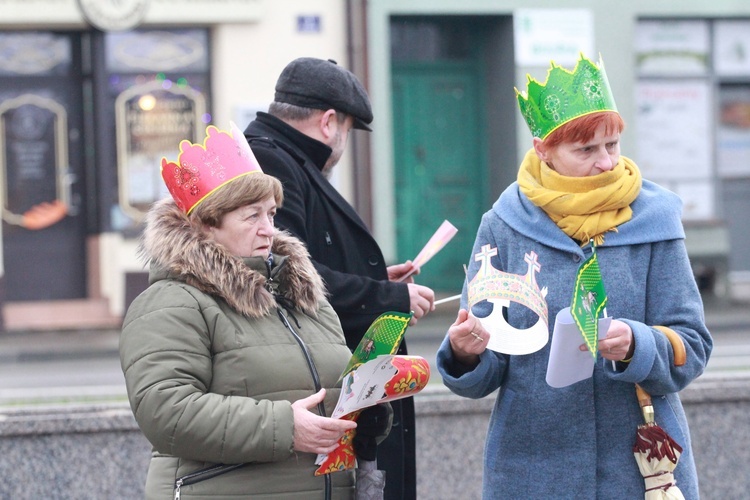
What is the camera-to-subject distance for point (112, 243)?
1286 cm

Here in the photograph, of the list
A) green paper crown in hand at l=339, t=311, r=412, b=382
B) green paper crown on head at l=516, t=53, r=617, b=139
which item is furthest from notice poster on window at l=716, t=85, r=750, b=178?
green paper crown in hand at l=339, t=311, r=412, b=382

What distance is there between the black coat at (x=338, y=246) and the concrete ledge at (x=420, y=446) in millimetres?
1126

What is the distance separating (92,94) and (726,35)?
7158mm

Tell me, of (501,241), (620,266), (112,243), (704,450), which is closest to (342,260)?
(501,241)

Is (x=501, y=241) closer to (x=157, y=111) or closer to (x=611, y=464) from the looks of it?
(x=611, y=464)

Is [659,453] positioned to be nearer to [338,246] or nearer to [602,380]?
[602,380]

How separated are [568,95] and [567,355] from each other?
0.64 meters

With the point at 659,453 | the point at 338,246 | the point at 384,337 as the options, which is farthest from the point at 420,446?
the point at 384,337

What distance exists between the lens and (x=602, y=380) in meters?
3.00

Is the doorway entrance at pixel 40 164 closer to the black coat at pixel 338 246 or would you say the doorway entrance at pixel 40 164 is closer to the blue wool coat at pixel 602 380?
the black coat at pixel 338 246

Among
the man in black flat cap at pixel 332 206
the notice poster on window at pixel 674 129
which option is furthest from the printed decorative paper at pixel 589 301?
the notice poster on window at pixel 674 129

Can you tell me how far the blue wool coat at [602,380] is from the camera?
2.97 m

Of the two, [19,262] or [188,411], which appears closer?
[188,411]

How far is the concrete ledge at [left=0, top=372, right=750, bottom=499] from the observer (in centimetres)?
480
